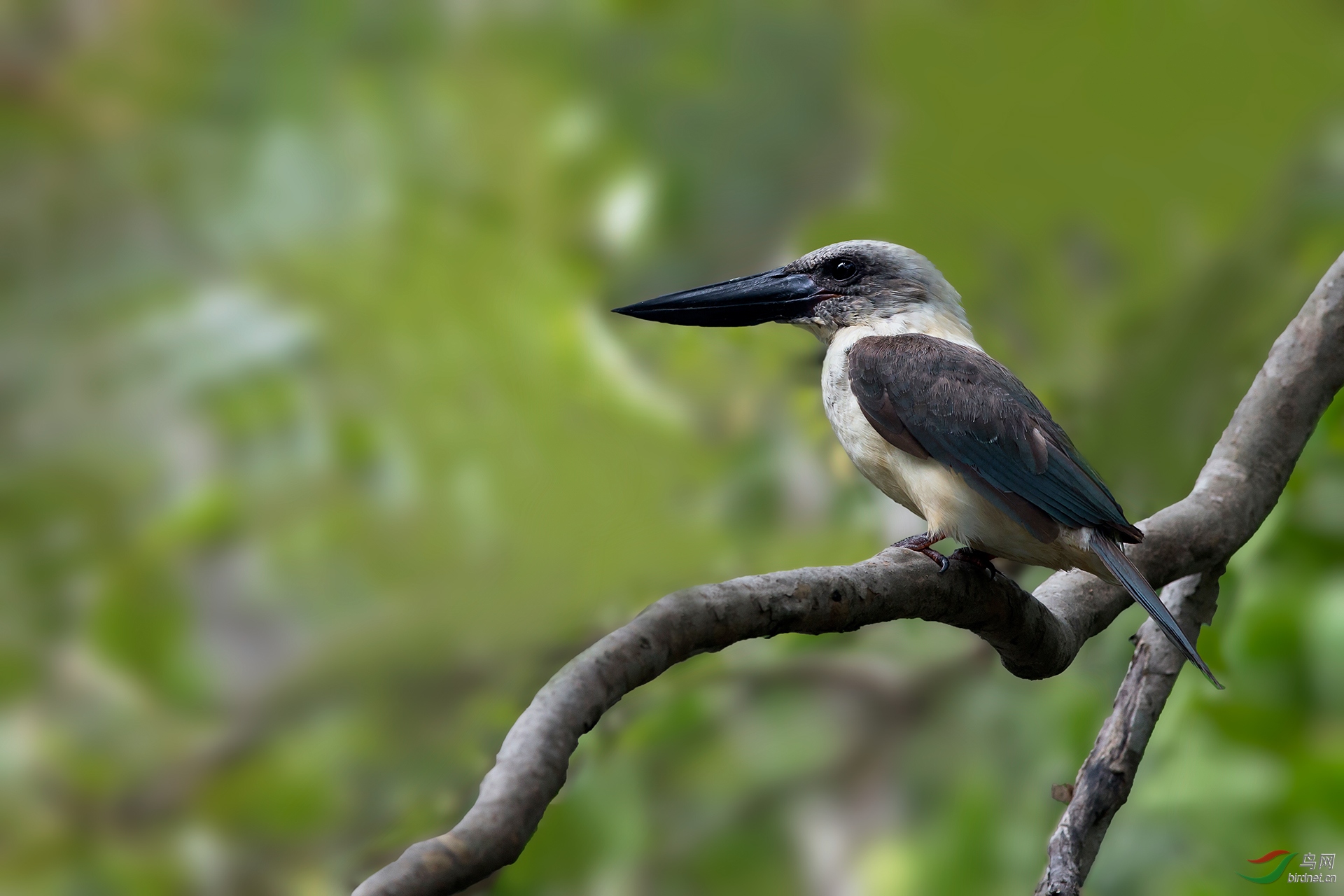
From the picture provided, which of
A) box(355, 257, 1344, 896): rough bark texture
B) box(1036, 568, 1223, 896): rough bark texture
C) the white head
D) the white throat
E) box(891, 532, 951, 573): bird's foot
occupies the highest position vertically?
the white head

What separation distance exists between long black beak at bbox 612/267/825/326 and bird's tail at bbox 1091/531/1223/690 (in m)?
0.57

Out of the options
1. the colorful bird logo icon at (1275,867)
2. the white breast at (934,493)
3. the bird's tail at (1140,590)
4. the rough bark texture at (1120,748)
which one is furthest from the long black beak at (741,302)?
the colorful bird logo icon at (1275,867)

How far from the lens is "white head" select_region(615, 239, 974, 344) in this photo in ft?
5.47

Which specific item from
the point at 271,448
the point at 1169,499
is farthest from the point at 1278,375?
the point at 271,448

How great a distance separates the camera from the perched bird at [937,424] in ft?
4.45

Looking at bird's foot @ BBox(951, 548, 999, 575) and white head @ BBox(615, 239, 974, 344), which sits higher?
white head @ BBox(615, 239, 974, 344)

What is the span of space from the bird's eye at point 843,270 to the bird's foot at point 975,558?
1.66ft

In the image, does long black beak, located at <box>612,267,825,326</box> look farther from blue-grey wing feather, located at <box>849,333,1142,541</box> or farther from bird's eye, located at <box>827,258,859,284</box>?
blue-grey wing feather, located at <box>849,333,1142,541</box>

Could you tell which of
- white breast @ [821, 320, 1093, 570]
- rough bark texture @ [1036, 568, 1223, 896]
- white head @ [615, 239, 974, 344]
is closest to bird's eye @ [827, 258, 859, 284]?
white head @ [615, 239, 974, 344]

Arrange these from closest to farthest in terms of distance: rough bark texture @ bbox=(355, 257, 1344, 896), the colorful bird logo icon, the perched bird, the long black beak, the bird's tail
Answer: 1. rough bark texture @ bbox=(355, 257, 1344, 896)
2. the bird's tail
3. the perched bird
4. the long black beak
5. the colorful bird logo icon

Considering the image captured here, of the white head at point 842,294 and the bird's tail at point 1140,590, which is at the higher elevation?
the white head at point 842,294

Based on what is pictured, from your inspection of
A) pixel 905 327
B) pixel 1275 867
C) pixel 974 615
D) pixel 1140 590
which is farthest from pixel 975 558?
pixel 1275 867

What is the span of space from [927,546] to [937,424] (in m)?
0.15

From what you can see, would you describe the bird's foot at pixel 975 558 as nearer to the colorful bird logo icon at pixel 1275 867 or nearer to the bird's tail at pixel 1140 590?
the bird's tail at pixel 1140 590
